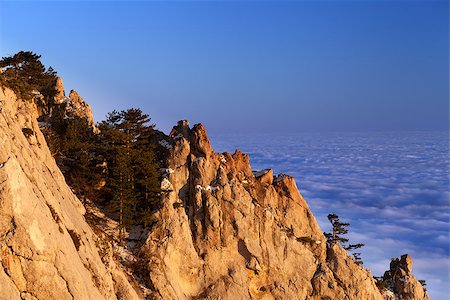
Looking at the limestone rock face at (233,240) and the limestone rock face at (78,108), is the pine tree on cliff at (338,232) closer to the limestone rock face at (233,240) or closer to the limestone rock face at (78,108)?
the limestone rock face at (233,240)

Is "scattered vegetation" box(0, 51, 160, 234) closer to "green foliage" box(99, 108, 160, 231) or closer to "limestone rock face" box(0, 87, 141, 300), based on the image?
"green foliage" box(99, 108, 160, 231)

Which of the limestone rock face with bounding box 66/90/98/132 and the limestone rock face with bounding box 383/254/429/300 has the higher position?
the limestone rock face with bounding box 66/90/98/132

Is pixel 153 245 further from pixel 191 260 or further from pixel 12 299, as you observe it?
pixel 12 299

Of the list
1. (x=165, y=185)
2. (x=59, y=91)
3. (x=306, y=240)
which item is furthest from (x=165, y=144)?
(x=306, y=240)

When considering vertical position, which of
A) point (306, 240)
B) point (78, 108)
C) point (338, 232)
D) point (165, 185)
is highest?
point (78, 108)

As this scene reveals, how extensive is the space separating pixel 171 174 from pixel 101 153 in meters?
8.48

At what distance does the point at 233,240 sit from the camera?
160ft

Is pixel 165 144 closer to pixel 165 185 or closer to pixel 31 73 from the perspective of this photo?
pixel 165 185

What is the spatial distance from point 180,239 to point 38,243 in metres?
22.7

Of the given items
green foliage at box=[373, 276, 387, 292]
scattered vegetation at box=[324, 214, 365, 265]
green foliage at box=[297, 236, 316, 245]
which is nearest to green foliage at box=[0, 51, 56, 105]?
green foliage at box=[297, 236, 316, 245]

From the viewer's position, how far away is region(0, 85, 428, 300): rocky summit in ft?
76.4

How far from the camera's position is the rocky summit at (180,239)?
23.3 metres

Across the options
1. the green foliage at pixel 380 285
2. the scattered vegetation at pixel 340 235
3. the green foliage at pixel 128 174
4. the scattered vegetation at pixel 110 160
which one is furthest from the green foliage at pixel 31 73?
the green foliage at pixel 380 285

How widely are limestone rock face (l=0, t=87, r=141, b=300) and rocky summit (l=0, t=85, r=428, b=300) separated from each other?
6cm
